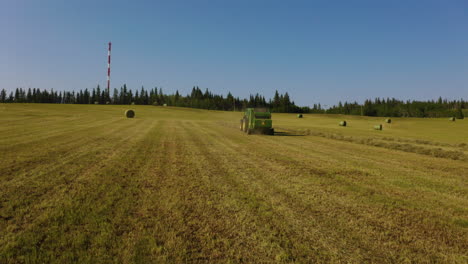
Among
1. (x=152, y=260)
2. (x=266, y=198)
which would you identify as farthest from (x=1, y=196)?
(x=266, y=198)

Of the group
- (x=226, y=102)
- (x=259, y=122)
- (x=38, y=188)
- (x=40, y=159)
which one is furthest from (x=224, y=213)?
(x=226, y=102)

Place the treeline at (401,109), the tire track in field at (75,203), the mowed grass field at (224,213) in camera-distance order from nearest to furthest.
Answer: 1. the mowed grass field at (224,213)
2. the tire track in field at (75,203)
3. the treeline at (401,109)

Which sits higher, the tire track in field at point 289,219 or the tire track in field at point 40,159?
the tire track in field at point 40,159

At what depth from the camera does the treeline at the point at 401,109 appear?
13250cm

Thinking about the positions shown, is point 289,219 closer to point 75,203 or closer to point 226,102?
point 75,203

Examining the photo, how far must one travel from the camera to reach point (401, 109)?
474ft

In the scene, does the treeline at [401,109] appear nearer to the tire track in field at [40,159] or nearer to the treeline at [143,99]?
the treeline at [143,99]

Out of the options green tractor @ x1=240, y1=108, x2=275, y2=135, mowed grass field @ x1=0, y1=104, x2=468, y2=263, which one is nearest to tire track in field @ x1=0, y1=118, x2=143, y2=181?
mowed grass field @ x1=0, y1=104, x2=468, y2=263

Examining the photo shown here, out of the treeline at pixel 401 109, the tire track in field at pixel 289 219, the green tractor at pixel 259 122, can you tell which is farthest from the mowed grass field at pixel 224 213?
the treeline at pixel 401 109

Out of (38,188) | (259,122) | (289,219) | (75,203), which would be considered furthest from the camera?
(259,122)

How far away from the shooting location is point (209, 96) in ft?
585

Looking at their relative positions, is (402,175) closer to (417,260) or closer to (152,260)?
(417,260)

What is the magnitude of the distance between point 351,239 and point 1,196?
6.96m

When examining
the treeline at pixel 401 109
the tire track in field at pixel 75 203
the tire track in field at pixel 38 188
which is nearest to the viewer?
the tire track in field at pixel 75 203
